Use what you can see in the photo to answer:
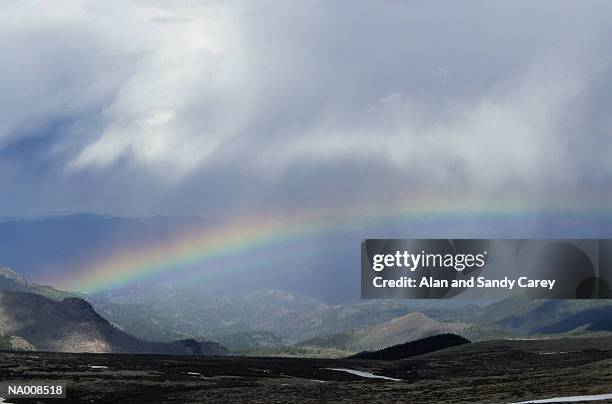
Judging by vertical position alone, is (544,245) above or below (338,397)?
above

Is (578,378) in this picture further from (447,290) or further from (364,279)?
(364,279)

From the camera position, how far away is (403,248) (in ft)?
340

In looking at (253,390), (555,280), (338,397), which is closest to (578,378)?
(555,280)

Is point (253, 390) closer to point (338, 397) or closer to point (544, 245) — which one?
point (338, 397)

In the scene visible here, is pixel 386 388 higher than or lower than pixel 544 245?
lower

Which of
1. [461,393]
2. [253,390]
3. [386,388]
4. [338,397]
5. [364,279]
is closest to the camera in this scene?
[364,279]

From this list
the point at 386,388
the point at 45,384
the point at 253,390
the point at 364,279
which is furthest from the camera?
the point at 45,384

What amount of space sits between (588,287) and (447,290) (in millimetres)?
17377

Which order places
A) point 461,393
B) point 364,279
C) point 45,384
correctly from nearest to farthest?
point 364,279, point 461,393, point 45,384

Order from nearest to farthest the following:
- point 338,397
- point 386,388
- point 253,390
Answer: point 338,397 → point 386,388 → point 253,390

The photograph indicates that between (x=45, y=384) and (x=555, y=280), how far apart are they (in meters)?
104

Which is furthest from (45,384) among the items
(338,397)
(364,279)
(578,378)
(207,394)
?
(578,378)

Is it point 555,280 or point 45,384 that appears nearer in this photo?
point 555,280

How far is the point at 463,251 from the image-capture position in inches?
4173
